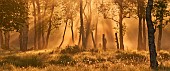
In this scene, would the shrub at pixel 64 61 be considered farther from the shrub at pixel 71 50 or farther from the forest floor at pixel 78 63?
the shrub at pixel 71 50

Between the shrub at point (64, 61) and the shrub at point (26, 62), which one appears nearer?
the shrub at point (26, 62)

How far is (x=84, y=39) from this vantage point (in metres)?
37.6

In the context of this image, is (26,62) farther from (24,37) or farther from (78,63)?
(24,37)

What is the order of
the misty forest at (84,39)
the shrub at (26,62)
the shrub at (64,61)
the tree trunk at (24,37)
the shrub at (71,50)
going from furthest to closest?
the tree trunk at (24,37)
the shrub at (71,50)
the shrub at (64,61)
the shrub at (26,62)
the misty forest at (84,39)

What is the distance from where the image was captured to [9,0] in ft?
74.5

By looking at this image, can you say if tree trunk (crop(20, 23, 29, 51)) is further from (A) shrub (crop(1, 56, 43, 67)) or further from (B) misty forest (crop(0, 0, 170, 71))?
(A) shrub (crop(1, 56, 43, 67))

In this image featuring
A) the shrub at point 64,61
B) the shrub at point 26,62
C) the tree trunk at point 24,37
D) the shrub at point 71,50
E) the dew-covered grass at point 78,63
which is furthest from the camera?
the tree trunk at point 24,37

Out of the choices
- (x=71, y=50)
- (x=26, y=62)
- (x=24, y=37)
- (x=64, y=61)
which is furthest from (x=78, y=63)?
(x=24, y=37)

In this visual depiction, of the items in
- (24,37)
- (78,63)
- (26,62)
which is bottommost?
(26,62)

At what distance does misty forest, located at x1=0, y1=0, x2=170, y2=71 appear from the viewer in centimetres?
1502

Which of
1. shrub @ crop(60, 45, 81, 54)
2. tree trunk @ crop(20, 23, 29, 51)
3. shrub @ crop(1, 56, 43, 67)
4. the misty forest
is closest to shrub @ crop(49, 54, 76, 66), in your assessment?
the misty forest

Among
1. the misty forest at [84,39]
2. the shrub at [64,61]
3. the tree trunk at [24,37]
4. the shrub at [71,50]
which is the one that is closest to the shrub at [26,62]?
the misty forest at [84,39]

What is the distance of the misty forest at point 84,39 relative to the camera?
49.3 ft

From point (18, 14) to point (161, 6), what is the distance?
60.6ft
